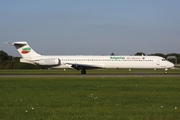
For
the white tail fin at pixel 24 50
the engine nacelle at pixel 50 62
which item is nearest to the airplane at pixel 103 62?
the engine nacelle at pixel 50 62

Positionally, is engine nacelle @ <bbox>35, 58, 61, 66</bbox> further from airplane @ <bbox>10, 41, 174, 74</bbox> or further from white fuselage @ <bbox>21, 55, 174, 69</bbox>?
white fuselage @ <bbox>21, 55, 174, 69</bbox>

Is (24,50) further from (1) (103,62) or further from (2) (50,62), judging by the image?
(1) (103,62)

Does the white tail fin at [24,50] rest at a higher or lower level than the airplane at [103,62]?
higher

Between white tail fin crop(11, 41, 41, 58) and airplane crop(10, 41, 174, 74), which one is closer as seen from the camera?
airplane crop(10, 41, 174, 74)

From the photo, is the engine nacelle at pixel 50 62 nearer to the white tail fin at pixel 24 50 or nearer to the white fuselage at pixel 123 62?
the white fuselage at pixel 123 62

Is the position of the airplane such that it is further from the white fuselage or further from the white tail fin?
the white tail fin

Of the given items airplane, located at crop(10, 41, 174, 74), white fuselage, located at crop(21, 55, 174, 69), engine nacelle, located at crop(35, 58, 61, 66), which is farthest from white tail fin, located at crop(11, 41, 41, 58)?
white fuselage, located at crop(21, 55, 174, 69)

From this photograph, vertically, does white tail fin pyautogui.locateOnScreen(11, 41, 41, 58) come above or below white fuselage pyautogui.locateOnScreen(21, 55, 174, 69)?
above

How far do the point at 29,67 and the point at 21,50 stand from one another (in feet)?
108

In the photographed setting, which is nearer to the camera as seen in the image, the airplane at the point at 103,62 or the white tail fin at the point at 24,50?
the airplane at the point at 103,62

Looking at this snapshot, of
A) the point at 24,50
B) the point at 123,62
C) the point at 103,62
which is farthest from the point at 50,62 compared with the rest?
the point at 123,62

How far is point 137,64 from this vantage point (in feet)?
168
